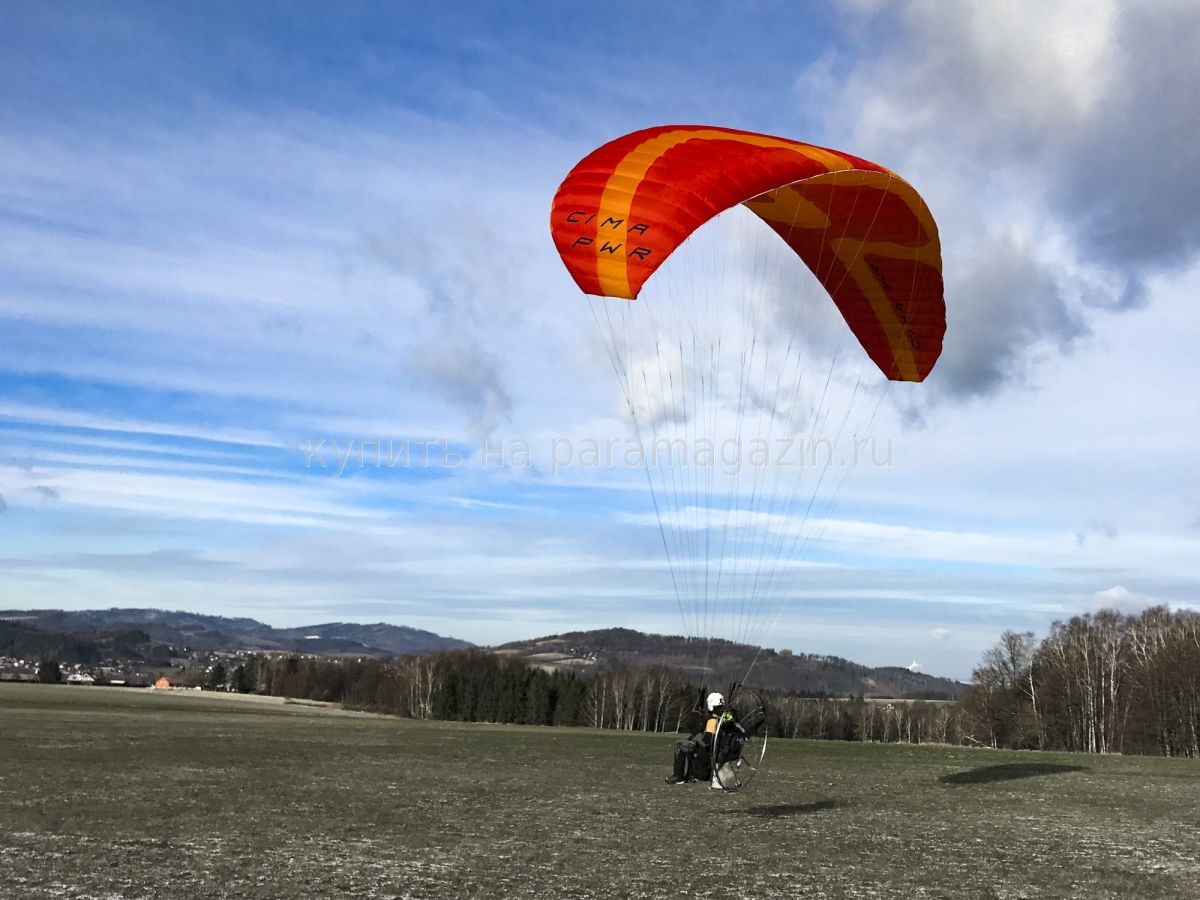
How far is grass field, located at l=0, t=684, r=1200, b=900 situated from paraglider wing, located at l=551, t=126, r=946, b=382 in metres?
7.06

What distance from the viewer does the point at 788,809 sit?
16.1 meters

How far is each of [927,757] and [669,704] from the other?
5166 cm

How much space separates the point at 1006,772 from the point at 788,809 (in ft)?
35.1

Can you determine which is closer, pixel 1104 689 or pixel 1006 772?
pixel 1006 772

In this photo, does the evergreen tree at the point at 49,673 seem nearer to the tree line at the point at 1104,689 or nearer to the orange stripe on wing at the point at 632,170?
the tree line at the point at 1104,689

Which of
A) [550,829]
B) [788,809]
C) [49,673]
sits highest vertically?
[788,809]

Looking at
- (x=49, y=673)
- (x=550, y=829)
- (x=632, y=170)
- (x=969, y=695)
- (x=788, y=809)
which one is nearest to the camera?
(x=550, y=829)

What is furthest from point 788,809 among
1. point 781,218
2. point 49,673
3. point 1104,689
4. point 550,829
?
point 49,673

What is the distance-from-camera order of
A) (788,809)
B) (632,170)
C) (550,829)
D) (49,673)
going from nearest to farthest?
(550,829), (632,170), (788,809), (49,673)

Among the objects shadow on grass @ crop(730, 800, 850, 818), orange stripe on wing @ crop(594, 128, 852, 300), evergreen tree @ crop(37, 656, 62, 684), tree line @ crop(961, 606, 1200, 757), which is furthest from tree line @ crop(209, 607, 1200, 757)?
orange stripe on wing @ crop(594, 128, 852, 300)

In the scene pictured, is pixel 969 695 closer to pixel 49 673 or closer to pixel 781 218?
pixel 781 218

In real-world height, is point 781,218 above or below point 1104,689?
above

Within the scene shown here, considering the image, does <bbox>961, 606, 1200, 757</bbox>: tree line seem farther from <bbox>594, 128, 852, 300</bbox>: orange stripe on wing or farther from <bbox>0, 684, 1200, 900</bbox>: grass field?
<bbox>594, 128, 852, 300</bbox>: orange stripe on wing

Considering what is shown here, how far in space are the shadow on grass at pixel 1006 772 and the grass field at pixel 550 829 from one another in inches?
6.4
